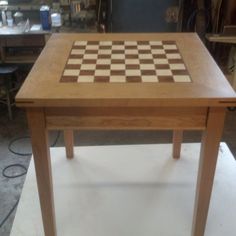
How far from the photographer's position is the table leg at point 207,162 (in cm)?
100

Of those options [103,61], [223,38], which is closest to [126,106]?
[103,61]

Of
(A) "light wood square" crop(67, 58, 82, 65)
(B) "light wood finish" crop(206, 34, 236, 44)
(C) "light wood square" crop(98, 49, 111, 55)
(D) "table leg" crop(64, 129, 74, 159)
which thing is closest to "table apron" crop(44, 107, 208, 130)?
(A) "light wood square" crop(67, 58, 82, 65)

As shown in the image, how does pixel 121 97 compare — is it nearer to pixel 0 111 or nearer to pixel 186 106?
pixel 186 106

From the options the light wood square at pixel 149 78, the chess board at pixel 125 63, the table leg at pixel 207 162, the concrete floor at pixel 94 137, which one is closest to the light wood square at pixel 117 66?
the chess board at pixel 125 63

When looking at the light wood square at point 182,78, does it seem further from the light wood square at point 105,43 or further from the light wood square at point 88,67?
the light wood square at point 105,43

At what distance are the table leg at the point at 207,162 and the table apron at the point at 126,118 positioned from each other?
0.03m

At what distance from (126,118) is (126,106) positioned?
0.06m

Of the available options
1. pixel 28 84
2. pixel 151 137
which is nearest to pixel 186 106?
pixel 28 84

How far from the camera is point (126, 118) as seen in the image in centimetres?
101

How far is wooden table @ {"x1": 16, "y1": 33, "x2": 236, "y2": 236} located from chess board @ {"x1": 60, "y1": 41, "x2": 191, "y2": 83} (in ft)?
0.04

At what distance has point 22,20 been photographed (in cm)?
239

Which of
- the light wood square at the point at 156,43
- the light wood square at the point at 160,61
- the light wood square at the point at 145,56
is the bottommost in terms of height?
the light wood square at the point at 160,61

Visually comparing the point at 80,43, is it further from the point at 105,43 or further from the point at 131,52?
the point at 131,52

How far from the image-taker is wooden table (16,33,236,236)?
36.9 inches
